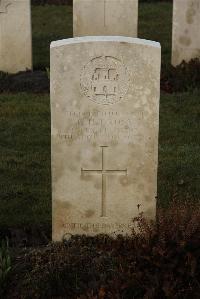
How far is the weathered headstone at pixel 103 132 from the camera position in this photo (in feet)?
16.9

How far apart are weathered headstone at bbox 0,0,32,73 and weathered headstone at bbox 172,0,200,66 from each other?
88.1 inches

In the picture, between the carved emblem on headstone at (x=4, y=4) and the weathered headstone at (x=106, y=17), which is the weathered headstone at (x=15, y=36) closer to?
the carved emblem on headstone at (x=4, y=4)

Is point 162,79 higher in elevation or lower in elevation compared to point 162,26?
lower

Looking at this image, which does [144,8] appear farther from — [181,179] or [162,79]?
[181,179]

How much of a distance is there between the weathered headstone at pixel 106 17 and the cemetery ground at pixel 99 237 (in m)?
1.10

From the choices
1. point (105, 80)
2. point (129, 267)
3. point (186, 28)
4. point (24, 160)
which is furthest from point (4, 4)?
point (129, 267)

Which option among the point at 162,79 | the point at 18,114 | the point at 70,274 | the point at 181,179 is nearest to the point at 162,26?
the point at 162,79

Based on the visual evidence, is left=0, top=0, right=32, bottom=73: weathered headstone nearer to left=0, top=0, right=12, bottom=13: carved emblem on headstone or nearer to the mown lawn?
left=0, top=0, right=12, bottom=13: carved emblem on headstone

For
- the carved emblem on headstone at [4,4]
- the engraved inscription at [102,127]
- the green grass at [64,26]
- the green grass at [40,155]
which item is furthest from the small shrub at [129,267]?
the green grass at [64,26]

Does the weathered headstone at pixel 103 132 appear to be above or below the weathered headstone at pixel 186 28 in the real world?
below

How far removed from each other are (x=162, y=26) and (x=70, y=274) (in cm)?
1080

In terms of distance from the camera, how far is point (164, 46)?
13344mm

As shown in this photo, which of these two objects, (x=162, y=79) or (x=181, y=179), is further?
(x=162, y=79)

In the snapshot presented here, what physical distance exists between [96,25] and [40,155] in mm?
4425
